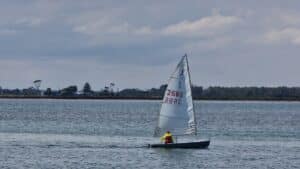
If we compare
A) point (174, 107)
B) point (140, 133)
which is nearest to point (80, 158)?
point (174, 107)

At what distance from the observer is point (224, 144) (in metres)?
76.2

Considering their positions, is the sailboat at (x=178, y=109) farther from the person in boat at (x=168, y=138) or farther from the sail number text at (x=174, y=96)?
the person in boat at (x=168, y=138)

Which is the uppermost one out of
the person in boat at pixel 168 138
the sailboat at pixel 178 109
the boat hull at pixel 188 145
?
the sailboat at pixel 178 109

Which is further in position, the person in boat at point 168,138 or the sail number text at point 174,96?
the sail number text at point 174,96

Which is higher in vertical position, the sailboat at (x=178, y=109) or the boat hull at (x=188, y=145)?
the sailboat at (x=178, y=109)

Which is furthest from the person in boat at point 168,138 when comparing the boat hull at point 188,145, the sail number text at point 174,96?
the sail number text at point 174,96

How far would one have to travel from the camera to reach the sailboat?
68812 mm

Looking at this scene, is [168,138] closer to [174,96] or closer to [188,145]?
[188,145]

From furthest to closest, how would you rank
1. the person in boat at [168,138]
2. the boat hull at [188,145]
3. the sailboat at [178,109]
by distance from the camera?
the sailboat at [178,109] < the person in boat at [168,138] < the boat hull at [188,145]

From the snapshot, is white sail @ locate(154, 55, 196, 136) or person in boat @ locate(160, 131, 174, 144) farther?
white sail @ locate(154, 55, 196, 136)

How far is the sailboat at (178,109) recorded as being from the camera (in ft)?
226

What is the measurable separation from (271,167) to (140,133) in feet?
113

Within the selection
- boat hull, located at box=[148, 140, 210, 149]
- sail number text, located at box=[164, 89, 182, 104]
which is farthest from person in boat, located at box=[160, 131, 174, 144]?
sail number text, located at box=[164, 89, 182, 104]

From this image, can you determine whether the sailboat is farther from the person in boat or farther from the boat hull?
the person in boat
